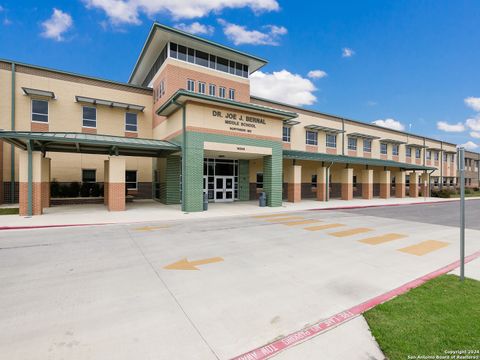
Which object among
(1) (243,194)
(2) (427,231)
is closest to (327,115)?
(1) (243,194)

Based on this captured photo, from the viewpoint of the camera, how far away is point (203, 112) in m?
18.1

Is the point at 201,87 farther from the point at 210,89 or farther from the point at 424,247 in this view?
the point at 424,247

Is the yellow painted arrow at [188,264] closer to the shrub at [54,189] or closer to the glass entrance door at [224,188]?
the glass entrance door at [224,188]

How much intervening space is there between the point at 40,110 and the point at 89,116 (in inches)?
139

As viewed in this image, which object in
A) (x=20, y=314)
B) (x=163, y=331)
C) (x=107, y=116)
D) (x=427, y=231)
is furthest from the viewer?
(x=107, y=116)

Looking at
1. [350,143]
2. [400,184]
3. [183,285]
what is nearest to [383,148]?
[400,184]

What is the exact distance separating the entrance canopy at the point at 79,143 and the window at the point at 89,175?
386 centimetres

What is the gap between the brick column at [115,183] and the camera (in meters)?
17.1

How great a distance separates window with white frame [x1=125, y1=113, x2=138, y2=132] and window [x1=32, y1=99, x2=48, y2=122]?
6.27 m

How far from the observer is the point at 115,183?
17.3m

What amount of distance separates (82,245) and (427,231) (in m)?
13.9

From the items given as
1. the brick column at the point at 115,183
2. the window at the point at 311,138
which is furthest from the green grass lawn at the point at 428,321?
the window at the point at 311,138

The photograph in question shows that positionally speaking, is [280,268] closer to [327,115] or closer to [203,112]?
[203,112]

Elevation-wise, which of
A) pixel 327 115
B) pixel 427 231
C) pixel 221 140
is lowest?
pixel 427 231
